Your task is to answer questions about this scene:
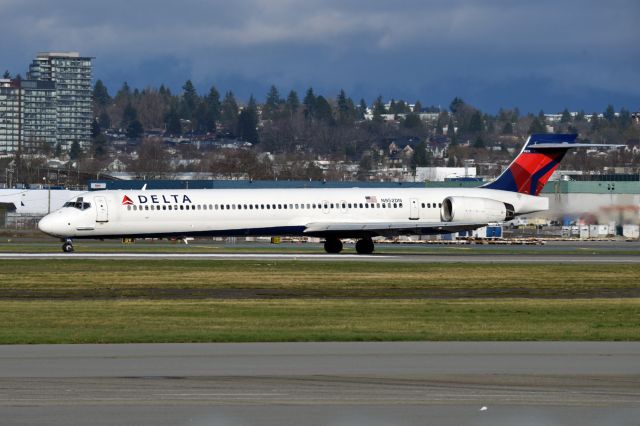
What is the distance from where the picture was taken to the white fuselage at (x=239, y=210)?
193 ft

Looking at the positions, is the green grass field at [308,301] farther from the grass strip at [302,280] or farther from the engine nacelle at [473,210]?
the engine nacelle at [473,210]

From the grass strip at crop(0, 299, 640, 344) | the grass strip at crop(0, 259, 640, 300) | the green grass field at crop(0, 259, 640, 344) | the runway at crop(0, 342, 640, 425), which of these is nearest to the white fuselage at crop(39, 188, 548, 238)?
the grass strip at crop(0, 259, 640, 300)

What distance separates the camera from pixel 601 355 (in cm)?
2177

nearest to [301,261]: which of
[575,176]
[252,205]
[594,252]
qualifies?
[252,205]

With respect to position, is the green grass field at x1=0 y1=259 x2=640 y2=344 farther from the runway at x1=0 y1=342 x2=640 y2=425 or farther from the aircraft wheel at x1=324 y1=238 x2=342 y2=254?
the aircraft wheel at x1=324 y1=238 x2=342 y2=254

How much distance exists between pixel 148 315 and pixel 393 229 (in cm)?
3166

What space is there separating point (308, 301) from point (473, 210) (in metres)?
29.0

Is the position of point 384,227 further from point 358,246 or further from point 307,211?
point 307,211

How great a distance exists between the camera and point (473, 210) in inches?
2438

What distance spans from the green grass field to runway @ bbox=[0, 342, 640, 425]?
90.5 inches

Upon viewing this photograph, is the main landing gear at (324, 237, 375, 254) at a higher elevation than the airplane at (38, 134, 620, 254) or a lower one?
lower

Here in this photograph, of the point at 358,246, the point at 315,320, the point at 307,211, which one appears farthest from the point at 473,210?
the point at 315,320

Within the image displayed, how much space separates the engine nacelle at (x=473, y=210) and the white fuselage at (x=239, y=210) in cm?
46

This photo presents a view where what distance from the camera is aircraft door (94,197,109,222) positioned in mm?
→ 58688
